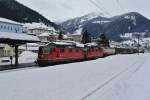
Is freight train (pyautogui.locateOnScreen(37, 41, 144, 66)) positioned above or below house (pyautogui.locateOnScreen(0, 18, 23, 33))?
below

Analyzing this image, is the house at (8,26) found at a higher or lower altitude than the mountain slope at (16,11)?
lower

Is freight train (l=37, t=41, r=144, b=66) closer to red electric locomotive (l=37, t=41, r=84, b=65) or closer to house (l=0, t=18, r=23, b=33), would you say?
red electric locomotive (l=37, t=41, r=84, b=65)

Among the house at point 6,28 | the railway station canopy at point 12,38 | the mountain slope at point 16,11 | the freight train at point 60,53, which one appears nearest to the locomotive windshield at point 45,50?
the freight train at point 60,53

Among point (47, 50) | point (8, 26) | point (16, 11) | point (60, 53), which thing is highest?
point (16, 11)

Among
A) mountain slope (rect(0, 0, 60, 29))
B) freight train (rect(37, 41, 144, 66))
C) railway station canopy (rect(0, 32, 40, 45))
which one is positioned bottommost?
freight train (rect(37, 41, 144, 66))

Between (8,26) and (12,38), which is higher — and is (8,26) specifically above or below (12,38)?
above

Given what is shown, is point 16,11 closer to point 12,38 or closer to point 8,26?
point 8,26

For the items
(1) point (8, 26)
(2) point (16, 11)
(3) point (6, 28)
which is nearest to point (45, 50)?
(3) point (6, 28)

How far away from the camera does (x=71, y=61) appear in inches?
1799

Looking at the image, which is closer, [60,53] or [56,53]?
[56,53]

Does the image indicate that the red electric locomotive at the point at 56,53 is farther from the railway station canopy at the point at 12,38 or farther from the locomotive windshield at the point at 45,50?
the railway station canopy at the point at 12,38

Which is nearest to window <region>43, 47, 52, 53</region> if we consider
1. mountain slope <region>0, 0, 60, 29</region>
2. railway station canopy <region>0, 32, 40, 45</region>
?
railway station canopy <region>0, 32, 40, 45</region>

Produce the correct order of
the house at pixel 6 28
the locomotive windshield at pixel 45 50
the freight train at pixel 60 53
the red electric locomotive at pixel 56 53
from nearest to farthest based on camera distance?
the red electric locomotive at pixel 56 53
the freight train at pixel 60 53
the locomotive windshield at pixel 45 50
the house at pixel 6 28

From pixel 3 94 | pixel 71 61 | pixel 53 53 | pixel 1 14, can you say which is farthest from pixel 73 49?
pixel 1 14
